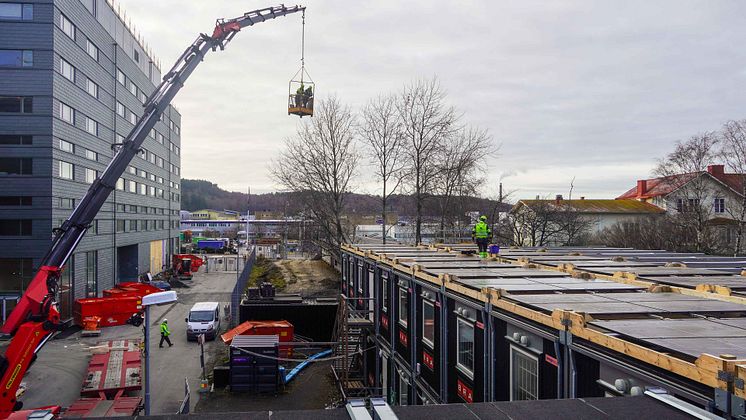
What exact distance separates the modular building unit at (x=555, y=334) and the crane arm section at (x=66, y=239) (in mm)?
10190

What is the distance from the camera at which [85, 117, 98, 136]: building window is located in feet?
122

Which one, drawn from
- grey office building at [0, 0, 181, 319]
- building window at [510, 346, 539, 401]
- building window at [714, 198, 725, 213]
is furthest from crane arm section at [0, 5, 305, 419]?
building window at [714, 198, 725, 213]

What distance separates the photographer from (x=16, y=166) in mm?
31531

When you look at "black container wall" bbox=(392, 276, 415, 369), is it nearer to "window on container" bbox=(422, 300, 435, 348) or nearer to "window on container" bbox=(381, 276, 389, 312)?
"window on container" bbox=(422, 300, 435, 348)

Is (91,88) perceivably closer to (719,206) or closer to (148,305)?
(148,305)

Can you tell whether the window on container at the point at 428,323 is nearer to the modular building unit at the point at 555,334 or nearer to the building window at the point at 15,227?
the modular building unit at the point at 555,334

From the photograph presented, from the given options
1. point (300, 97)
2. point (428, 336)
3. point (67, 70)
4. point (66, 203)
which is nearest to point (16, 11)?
point (67, 70)

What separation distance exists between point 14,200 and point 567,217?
41220mm

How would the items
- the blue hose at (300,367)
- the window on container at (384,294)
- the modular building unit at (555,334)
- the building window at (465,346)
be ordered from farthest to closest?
the blue hose at (300,367)
the window on container at (384,294)
the building window at (465,346)
the modular building unit at (555,334)

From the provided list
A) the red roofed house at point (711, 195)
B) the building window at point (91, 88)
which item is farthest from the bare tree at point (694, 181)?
the building window at point (91, 88)

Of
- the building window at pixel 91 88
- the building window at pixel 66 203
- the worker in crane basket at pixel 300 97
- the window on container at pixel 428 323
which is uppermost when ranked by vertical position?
the building window at pixel 91 88

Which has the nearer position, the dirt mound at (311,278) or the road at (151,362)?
the road at (151,362)

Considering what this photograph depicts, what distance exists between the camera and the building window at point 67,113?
109 feet

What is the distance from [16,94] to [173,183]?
37.8m
